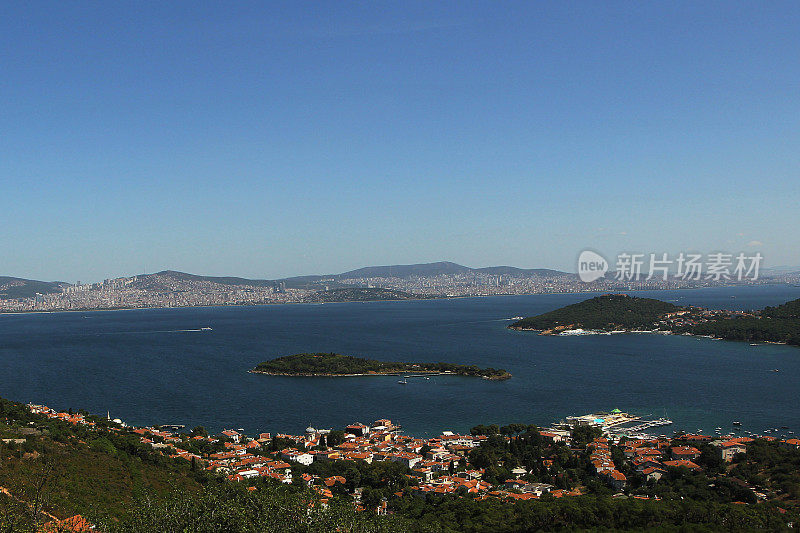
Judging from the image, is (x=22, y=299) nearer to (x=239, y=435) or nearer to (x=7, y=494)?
(x=239, y=435)

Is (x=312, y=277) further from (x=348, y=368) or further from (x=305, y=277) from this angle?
(x=348, y=368)

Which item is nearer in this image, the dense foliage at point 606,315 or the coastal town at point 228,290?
the dense foliage at point 606,315

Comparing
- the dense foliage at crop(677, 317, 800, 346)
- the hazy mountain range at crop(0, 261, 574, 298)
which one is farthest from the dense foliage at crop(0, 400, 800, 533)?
the hazy mountain range at crop(0, 261, 574, 298)

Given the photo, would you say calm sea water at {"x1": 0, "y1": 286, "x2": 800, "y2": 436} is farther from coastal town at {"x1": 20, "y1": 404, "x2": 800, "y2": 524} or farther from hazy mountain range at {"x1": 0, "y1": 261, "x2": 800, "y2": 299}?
hazy mountain range at {"x1": 0, "y1": 261, "x2": 800, "y2": 299}

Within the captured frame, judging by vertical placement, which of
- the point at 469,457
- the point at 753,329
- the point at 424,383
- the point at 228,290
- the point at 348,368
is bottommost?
the point at 228,290

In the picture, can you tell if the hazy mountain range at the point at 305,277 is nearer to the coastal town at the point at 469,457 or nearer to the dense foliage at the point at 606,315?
the dense foliage at the point at 606,315

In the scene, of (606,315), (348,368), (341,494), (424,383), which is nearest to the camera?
(341,494)

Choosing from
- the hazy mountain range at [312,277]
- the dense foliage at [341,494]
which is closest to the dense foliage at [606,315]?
the dense foliage at [341,494]

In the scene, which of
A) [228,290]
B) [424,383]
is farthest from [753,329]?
[228,290]
